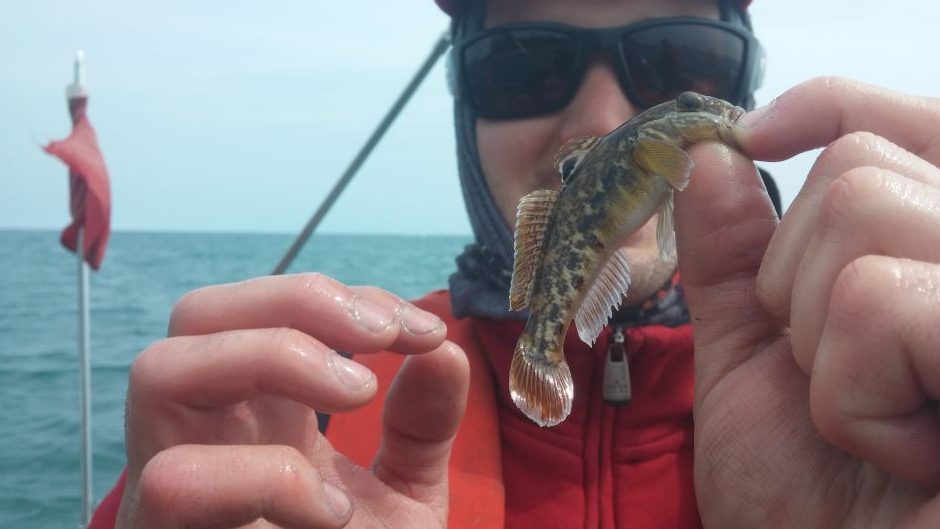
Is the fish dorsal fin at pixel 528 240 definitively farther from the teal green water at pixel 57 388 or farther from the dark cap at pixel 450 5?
the teal green water at pixel 57 388

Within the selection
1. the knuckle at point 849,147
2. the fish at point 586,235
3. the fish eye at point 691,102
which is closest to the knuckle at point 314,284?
the fish at point 586,235

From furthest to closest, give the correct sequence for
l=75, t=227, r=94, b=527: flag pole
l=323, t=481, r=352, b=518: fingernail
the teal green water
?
the teal green water, l=75, t=227, r=94, b=527: flag pole, l=323, t=481, r=352, b=518: fingernail

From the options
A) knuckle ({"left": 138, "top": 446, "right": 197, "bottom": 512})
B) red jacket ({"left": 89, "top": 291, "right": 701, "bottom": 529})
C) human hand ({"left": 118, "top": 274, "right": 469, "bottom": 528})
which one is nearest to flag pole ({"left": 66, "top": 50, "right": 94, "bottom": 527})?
red jacket ({"left": 89, "top": 291, "right": 701, "bottom": 529})

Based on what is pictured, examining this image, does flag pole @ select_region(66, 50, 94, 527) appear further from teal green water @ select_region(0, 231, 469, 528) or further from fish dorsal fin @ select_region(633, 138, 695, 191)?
fish dorsal fin @ select_region(633, 138, 695, 191)

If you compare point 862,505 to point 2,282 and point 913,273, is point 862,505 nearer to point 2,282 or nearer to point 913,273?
point 913,273

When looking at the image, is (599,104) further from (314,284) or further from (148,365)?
(148,365)

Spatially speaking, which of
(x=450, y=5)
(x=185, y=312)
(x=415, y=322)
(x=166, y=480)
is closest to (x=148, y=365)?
(x=185, y=312)

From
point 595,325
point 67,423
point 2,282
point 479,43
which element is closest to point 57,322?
point 67,423
